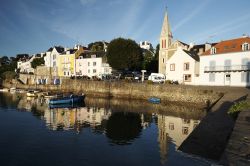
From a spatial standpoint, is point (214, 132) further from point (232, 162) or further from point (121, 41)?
point (121, 41)

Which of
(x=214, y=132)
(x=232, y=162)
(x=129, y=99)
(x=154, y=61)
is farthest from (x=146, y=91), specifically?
(x=232, y=162)

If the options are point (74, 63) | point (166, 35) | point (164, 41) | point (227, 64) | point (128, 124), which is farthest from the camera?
point (74, 63)

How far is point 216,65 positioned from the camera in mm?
49781

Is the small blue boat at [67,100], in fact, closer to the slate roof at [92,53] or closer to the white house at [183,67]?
the white house at [183,67]

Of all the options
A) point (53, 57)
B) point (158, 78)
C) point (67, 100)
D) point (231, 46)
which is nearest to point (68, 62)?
point (53, 57)

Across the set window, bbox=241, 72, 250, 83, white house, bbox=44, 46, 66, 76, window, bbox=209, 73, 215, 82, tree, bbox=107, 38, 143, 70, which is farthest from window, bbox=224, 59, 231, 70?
white house, bbox=44, 46, 66, 76

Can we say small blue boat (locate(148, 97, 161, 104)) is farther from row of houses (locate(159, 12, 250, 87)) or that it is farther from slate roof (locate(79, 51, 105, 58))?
slate roof (locate(79, 51, 105, 58))

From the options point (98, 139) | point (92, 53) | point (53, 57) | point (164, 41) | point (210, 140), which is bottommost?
point (98, 139)

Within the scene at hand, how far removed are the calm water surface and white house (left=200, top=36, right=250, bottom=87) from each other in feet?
47.6

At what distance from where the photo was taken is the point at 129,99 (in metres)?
56.6

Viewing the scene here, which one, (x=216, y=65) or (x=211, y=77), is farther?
(x=211, y=77)

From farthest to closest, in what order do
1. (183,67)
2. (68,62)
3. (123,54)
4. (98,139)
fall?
(68,62), (123,54), (183,67), (98,139)

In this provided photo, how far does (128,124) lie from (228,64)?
27576 millimetres

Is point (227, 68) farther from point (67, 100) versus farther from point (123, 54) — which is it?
point (67, 100)
